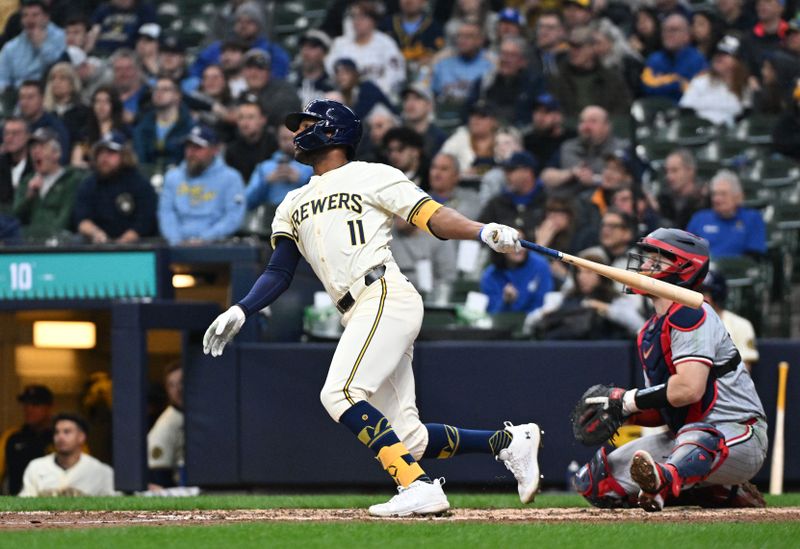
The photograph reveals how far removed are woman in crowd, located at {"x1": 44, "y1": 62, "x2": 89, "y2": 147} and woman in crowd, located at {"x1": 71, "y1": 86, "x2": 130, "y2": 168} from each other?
0.09 m

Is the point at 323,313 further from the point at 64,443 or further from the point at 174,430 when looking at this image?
the point at 64,443

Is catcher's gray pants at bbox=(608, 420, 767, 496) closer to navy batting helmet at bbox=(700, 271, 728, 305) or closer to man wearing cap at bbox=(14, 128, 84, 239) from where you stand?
navy batting helmet at bbox=(700, 271, 728, 305)

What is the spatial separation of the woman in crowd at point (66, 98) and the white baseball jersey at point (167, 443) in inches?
155

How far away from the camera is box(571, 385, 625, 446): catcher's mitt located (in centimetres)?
603

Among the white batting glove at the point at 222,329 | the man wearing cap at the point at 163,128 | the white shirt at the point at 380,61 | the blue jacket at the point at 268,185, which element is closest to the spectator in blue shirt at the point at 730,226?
the blue jacket at the point at 268,185

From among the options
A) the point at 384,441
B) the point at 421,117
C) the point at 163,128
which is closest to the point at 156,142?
the point at 163,128

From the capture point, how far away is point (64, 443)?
29.0 feet

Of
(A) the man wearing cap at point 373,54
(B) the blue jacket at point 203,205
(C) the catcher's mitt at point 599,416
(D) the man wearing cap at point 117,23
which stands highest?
(D) the man wearing cap at point 117,23

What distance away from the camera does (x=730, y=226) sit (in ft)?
33.4

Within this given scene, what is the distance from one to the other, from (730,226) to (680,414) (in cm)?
446

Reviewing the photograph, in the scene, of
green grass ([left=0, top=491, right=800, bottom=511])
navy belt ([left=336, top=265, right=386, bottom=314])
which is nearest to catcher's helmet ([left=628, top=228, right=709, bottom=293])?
navy belt ([left=336, top=265, right=386, bottom=314])

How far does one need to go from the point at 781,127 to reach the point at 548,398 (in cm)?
385

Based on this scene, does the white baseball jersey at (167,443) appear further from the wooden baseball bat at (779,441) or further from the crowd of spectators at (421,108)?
the wooden baseball bat at (779,441)

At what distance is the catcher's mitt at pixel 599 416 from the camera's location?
603 cm
